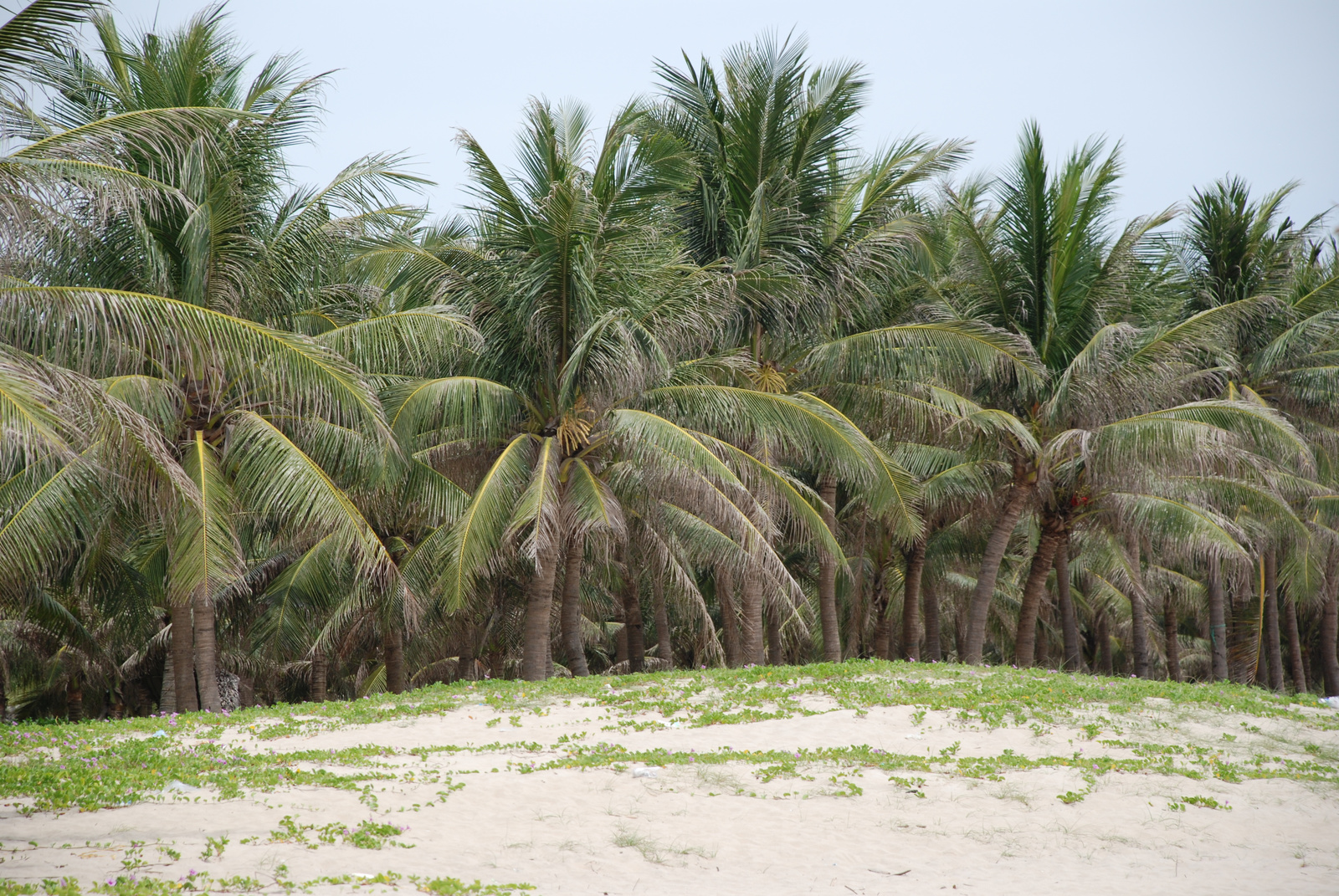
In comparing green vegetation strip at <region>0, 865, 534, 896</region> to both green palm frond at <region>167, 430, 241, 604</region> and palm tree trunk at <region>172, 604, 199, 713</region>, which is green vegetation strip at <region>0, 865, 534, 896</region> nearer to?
green palm frond at <region>167, 430, 241, 604</region>

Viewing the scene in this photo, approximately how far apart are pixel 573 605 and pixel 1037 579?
772 centimetres

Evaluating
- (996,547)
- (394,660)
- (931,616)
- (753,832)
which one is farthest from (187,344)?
(931,616)

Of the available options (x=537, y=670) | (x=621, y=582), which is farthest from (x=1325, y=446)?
(x=537, y=670)

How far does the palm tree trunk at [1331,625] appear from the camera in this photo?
880 inches

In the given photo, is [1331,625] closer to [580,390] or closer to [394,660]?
[580,390]

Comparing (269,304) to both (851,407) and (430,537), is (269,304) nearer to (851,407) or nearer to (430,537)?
(430,537)

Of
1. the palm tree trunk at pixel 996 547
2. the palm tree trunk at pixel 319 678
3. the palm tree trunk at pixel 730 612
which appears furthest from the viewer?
the palm tree trunk at pixel 319 678

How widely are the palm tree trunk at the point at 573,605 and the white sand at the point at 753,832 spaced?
18.4 ft

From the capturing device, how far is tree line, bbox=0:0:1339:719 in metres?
10.5

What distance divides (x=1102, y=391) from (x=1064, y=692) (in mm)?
5392

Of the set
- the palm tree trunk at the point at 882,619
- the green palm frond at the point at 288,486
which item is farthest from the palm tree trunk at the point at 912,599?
the green palm frond at the point at 288,486

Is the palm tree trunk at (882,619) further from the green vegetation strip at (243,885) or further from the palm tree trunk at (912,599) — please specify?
the green vegetation strip at (243,885)

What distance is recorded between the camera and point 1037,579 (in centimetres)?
1733

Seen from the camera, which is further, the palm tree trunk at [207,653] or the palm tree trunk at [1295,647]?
the palm tree trunk at [1295,647]
